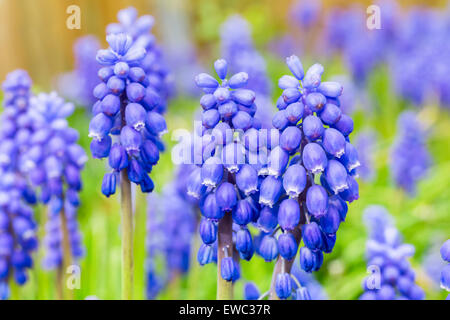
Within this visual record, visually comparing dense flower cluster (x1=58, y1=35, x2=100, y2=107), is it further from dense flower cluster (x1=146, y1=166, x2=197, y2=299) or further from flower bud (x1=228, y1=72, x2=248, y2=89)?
flower bud (x1=228, y1=72, x2=248, y2=89)

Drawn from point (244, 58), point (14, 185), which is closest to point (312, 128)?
point (14, 185)

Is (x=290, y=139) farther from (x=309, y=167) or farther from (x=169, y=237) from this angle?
(x=169, y=237)

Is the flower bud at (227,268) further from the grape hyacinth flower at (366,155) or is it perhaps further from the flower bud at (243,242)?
the grape hyacinth flower at (366,155)

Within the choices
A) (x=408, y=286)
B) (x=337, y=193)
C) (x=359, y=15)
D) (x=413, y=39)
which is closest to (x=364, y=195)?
(x=408, y=286)

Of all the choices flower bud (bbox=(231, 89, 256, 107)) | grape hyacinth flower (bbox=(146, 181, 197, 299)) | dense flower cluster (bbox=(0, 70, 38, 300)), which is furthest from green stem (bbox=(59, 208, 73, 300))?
flower bud (bbox=(231, 89, 256, 107))

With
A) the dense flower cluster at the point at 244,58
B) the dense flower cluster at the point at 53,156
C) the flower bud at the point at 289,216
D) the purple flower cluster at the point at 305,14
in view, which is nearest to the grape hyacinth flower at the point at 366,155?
the dense flower cluster at the point at 244,58

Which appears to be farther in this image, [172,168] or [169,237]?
[172,168]
